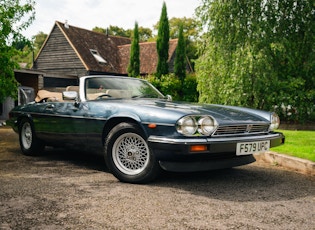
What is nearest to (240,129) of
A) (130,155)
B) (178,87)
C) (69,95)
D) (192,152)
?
(192,152)

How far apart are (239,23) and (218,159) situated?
10084 millimetres

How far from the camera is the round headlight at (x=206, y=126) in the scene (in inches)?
141

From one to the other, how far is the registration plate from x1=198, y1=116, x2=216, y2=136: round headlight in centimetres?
35

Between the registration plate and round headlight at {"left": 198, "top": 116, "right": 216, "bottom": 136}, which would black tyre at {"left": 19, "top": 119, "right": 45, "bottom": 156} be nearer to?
round headlight at {"left": 198, "top": 116, "right": 216, "bottom": 136}

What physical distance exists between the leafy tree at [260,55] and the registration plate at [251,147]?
850 cm

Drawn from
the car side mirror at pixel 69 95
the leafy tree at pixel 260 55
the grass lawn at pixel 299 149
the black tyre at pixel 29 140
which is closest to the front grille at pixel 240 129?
the grass lawn at pixel 299 149

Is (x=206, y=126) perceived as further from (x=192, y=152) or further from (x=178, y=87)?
(x=178, y=87)

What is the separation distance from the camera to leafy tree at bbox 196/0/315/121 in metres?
12.5

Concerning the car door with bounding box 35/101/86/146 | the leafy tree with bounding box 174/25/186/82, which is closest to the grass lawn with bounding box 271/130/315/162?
the car door with bounding box 35/101/86/146

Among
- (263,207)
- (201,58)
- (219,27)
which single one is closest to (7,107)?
(201,58)

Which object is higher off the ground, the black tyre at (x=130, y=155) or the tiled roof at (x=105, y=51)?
the tiled roof at (x=105, y=51)

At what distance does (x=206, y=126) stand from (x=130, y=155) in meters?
0.97

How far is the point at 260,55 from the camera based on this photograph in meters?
12.2

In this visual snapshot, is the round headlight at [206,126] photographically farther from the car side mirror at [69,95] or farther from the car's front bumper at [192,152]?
the car side mirror at [69,95]
